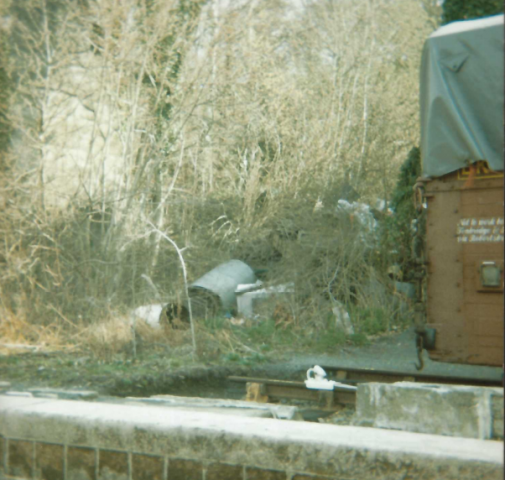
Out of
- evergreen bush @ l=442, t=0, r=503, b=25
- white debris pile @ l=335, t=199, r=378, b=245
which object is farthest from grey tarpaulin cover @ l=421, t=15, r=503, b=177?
white debris pile @ l=335, t=199, r=378, b=245

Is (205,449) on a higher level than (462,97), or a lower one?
lower

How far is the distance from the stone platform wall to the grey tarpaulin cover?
208 cm

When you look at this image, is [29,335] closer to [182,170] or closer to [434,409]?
[182,170]

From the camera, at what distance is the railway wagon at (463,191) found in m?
4.32

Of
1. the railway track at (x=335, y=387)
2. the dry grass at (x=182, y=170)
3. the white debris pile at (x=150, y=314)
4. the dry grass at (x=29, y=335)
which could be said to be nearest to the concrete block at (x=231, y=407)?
the railway track at (x=335, y=387)

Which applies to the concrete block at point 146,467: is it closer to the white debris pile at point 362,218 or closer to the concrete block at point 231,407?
the concrete block at point 231,407

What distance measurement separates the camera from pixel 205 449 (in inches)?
127

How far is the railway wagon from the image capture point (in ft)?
14.2

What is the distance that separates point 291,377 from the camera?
8.80m

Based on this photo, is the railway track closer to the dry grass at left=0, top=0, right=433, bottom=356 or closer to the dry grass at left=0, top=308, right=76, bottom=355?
the dry grass at left=0, top=0, right=433, bottom=356

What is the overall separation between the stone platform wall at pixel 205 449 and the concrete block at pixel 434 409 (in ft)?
4.37

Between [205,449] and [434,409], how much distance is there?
203 centimetres

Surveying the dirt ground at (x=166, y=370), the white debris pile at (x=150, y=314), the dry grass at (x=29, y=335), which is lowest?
the dirt ground at (x=166, y=370)

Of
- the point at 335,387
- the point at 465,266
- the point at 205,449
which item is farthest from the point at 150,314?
the point at 205,449
